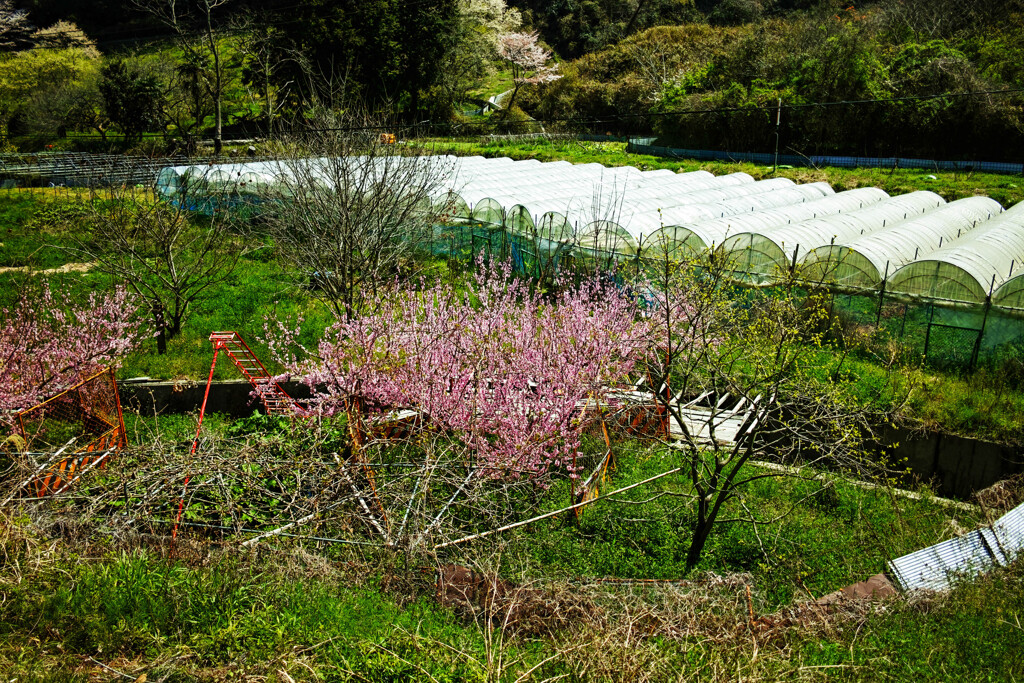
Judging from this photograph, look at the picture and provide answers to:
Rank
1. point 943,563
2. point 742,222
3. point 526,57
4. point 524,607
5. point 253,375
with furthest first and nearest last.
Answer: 1. point 526,57
2. point 742,222
3. point 253,375
4. point 943,563
5. point 524,607

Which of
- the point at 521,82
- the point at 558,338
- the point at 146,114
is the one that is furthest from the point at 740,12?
the point at 558,338

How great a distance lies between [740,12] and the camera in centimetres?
5794

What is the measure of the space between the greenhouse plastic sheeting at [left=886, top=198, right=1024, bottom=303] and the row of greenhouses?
0.02 meters

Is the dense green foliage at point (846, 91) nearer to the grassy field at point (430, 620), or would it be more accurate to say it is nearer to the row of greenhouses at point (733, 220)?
the row of greenhouses at point (733, 220)

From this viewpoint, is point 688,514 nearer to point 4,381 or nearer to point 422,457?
point 422,457

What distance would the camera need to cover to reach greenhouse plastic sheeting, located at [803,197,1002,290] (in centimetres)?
1480

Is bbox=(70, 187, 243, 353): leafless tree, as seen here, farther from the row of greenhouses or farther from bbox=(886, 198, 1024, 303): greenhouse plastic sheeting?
bbox=(886, 198, 1024, 303): greenhouse plastic sheeting

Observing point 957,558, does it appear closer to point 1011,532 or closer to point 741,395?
point 1011,532

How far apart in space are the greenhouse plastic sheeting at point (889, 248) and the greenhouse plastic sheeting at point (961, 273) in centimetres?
55

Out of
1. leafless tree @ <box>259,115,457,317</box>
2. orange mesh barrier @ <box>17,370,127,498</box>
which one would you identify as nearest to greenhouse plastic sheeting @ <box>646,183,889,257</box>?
leafless tree @ <box>259,115,457,317</box>

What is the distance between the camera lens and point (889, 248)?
15906 millimetres

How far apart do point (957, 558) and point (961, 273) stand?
25.3 feet

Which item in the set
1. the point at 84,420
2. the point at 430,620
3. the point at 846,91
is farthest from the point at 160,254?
the point at 846,91

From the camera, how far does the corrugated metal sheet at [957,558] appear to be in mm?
7414
